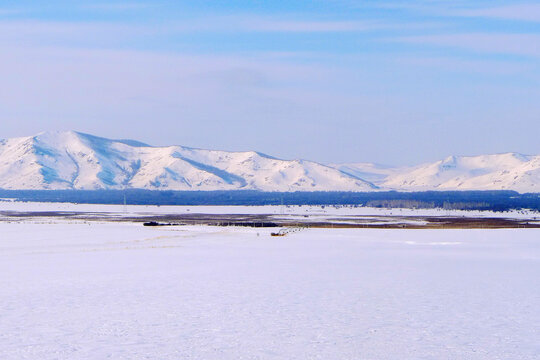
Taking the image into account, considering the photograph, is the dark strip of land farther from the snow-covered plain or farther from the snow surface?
the snow-covered plain

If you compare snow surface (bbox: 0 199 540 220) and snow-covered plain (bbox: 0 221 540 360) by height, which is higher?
snow surface (bbox: 0 199 540 220)

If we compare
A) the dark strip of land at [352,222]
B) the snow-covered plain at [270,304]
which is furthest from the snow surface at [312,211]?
the snow-covered plain at [270,304]

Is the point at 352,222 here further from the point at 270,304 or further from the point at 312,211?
the point at 270,304

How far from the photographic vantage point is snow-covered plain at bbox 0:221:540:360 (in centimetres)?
1418

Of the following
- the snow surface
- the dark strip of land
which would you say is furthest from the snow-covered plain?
the snow surface

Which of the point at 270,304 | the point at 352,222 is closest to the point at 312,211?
the point at 352,222

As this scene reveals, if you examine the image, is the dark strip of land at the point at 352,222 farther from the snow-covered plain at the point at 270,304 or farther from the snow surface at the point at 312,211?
the snow-covered plain at the point at 270,304

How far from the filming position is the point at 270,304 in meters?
19.2

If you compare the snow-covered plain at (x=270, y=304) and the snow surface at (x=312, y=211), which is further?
the snow surface at (x=312, y=211)

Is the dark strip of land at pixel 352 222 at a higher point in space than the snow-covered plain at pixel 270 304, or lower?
higher

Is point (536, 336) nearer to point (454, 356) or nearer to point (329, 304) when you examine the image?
point (454, 356)

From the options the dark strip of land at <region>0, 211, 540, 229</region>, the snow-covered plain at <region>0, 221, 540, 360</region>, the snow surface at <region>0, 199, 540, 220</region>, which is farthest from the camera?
the snow surface at <region>0, 199, 540, 220</region>

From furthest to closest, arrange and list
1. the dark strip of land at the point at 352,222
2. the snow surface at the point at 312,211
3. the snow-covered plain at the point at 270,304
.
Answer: the snow surface at the point at 312,211 → the dark strip of land at the point at 352,222 → the snow-covered plain at the point at 270,304

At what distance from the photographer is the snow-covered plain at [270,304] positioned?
14180 millimetres
